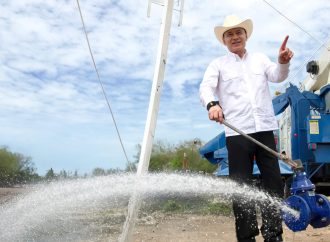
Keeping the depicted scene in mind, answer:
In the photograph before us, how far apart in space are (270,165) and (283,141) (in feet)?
20.2

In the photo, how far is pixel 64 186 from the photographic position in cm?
471

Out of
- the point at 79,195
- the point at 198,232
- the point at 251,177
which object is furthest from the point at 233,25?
the point at 198,232

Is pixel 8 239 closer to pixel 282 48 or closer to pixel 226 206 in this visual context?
pixel 282 48

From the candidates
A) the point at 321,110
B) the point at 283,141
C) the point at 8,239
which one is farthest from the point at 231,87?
the point at 283,141

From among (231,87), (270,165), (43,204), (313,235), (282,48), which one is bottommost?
(313,235)

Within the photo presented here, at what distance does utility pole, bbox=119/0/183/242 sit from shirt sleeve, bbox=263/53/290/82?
3.17 ft

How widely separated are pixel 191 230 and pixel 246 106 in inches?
128

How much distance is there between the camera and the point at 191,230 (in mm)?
6703

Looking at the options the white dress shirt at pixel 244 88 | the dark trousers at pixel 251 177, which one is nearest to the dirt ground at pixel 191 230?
the dark trousers at pixel 251 177

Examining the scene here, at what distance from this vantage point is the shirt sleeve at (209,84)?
3889mm

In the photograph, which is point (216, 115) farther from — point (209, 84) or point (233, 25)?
point (233, 25)

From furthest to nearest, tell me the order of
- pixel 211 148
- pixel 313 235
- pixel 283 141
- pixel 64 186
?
Result: pixel 211 148 < pixel 283 141 < pixel 313 235 < pixel 64 186

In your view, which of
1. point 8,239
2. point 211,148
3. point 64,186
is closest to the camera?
point 8,239

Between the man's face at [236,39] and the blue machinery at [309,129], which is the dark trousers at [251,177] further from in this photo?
the blue machinery at [309,129]
